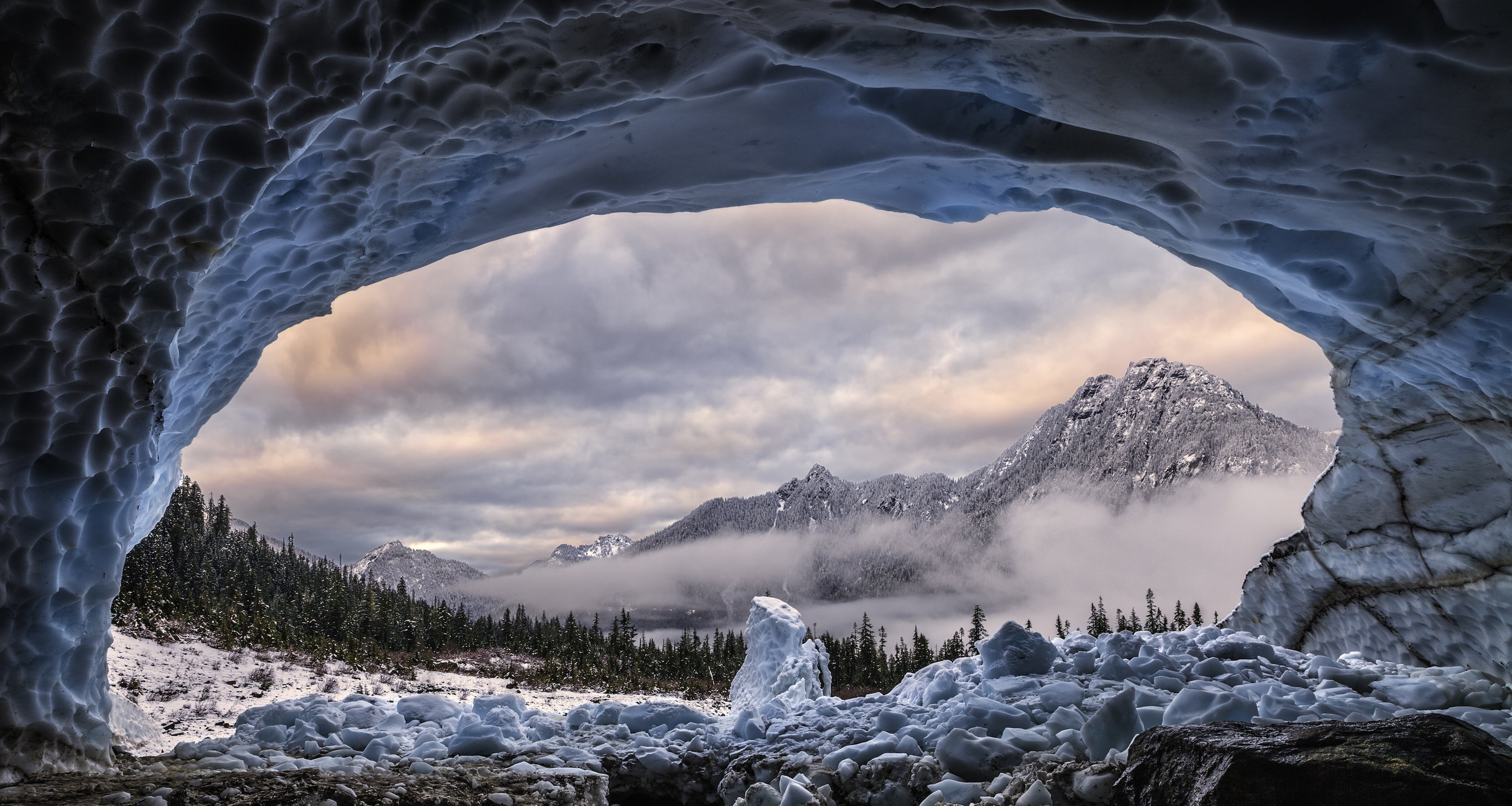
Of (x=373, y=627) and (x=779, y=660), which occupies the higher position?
(x=779, y=660)

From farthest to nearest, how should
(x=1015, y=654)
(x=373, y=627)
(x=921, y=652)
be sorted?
(x=921, y=652) → (x=373, y=627) → (x=1015, y=654)

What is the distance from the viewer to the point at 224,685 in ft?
57.5

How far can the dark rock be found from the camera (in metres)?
3.04

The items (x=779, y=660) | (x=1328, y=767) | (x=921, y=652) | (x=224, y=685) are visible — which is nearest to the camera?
(x=1328, y=767)

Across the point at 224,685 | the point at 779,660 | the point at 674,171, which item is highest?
the point at 674,171

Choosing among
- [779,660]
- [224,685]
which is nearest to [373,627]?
[224,685]

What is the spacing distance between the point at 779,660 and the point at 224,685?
14792 millimetres

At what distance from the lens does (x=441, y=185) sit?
6848 millimetres

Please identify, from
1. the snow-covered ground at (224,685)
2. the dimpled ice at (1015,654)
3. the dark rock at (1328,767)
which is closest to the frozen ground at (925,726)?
the dimpled ice at (1015,654)

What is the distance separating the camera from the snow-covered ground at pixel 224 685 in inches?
524

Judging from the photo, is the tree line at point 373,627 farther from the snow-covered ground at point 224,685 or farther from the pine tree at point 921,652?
the snow-covered ground at point 224,685

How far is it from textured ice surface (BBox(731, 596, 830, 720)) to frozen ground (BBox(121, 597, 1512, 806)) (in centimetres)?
601

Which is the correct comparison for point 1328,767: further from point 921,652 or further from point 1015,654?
point 921,652

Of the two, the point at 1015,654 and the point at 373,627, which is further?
the point at 373,627
